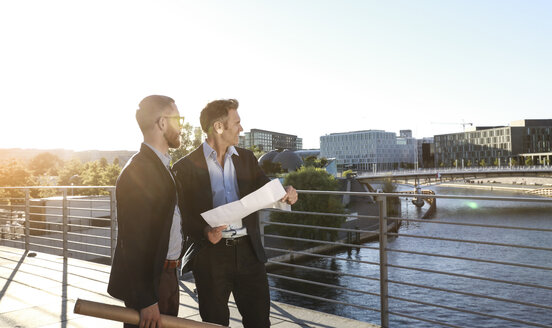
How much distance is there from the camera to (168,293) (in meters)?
2.11

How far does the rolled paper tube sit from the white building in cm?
13212

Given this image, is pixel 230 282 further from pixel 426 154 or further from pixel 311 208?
pixel 426 154

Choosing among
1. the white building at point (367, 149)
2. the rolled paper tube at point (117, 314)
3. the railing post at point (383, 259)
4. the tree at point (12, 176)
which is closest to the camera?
the rolled paper tube at point (117, 314)

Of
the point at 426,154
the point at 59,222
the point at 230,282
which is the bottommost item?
the point at 59,222

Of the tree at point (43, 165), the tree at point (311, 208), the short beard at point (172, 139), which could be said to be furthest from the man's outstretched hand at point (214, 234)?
the tree at point (43, 165)

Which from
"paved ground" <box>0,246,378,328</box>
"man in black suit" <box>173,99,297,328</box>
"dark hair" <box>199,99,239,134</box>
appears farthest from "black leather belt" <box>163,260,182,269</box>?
"paved ground" <box>0,246,378,328</box>

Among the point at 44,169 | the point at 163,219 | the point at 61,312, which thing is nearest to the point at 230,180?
the point at 163,219

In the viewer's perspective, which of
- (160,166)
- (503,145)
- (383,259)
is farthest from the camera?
(503,145)

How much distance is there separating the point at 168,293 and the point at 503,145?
426ft

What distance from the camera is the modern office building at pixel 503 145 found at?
116250 mm

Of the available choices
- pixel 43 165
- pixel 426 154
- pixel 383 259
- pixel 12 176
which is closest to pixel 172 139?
pixel 383 259

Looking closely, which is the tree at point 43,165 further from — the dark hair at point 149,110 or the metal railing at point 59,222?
the dark hair at point 149,110

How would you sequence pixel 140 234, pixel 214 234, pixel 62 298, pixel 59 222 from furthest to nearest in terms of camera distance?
1. pixel 59 222
2. pixel 62 298
3. pixel 214 234
4. pixel 140 234

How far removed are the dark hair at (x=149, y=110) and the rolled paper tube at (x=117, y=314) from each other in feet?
2.56
